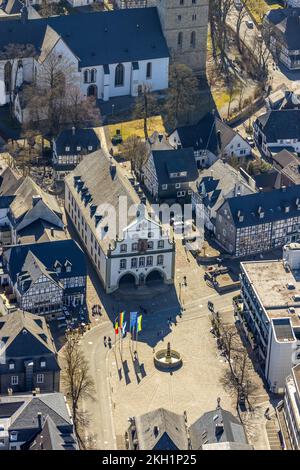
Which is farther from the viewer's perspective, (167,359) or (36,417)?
(167,359)

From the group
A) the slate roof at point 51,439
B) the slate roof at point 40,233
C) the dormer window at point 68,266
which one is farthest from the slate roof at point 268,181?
the slate roof at point 51,439

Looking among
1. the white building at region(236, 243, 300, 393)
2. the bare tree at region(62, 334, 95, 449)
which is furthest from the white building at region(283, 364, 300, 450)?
the bare tree at region(62, 334, 95, 449)

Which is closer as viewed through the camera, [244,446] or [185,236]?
[244,446]

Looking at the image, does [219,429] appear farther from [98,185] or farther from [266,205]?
[98,185]

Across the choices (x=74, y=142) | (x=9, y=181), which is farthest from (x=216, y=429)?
(x=74, y=142)

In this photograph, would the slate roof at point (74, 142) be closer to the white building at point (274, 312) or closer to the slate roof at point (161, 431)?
the white building at point (274, 312)

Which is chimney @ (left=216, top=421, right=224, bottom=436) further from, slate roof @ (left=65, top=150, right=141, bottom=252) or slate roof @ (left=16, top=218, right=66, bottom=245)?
slate roof @ (left=16, top=218, right=66, bottom=245)

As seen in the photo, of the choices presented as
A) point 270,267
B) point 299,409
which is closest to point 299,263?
point 270,267
